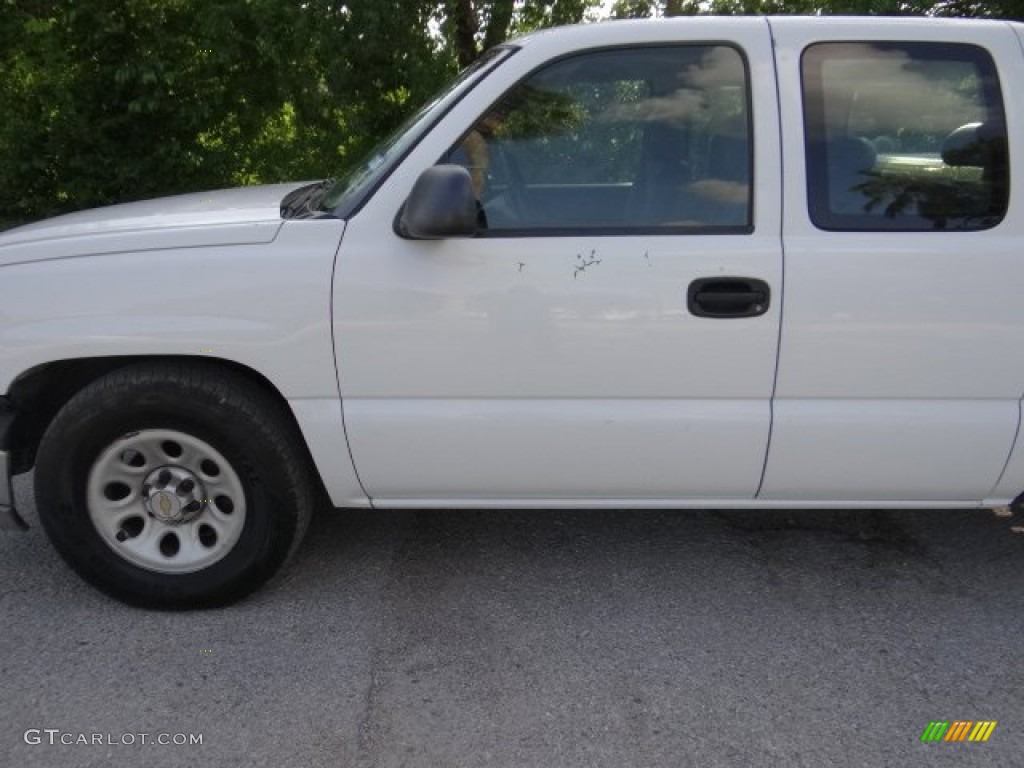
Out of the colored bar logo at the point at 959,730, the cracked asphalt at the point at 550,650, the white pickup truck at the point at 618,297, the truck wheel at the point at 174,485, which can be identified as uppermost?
the white pickup truck at the point at 618,297

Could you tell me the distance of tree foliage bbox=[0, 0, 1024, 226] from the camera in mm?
6762

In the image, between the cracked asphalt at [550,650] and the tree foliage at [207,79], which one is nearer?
the cracked asphalt at [550,650]

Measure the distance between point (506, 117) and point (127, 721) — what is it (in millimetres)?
2199

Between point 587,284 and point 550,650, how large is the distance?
1215 mm

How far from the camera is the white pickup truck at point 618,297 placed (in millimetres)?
2855

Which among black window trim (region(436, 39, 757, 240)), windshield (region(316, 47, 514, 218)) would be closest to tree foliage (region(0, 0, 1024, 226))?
windshield (region(316, 47, 514, 218))

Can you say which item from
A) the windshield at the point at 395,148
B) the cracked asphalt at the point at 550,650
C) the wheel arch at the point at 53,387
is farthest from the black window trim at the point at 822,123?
the wheel arch at the point at 53,387

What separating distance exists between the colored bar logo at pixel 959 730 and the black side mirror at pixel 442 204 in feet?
6.61

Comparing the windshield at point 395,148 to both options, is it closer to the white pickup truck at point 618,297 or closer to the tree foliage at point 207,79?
the white pickup truck at point 618,297

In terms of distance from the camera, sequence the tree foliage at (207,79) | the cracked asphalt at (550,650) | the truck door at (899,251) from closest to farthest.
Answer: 1. the cracked asphalt at (550,650)
2. the truck door at (899,251)
3. the tree foliage at (207,79)

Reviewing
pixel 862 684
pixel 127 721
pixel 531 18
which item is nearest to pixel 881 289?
pixel 862 684

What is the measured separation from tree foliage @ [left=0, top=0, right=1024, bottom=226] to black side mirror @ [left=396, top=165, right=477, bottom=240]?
4.31 metres

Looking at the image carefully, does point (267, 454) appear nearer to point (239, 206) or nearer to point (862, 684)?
point (239, 206)

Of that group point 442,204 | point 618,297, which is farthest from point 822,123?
point 442,204
